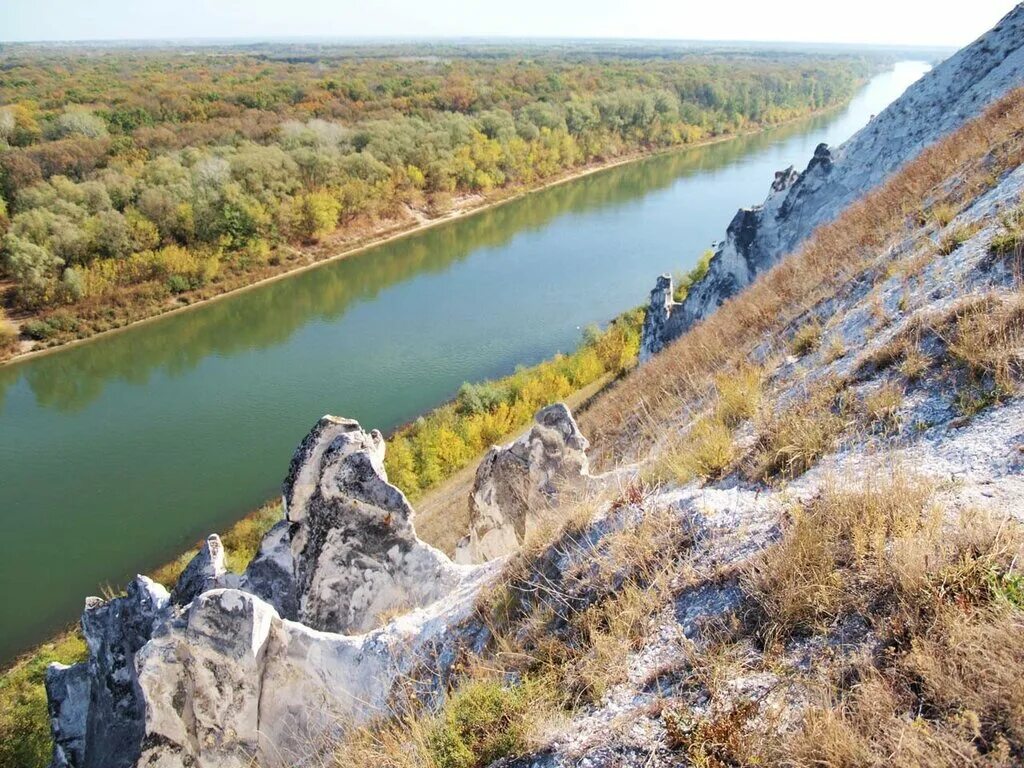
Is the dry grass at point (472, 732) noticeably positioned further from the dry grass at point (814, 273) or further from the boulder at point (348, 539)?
the dry grass at point (814, 273)

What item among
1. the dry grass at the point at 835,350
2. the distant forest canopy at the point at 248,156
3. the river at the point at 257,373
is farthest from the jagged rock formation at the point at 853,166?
the distant forest canopy at the point at 248,156

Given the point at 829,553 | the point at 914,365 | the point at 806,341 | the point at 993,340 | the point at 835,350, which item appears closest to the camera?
the point at 829,553

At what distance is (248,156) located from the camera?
38062 mm

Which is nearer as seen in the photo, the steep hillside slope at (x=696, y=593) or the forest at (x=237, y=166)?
the steep hillside slope at (x=696, y=593)

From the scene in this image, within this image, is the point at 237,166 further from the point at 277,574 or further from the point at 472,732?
the point at 472,732

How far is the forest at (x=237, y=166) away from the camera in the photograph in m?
30.5

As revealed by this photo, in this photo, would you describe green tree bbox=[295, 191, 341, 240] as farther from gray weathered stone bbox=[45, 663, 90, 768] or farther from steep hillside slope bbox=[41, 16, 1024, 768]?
gray weathered stone bbox=[45, 663, 90, 768]

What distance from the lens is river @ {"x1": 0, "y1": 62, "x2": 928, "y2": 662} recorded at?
1809 centimetres

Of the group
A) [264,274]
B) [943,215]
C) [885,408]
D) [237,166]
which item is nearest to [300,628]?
[885,408]

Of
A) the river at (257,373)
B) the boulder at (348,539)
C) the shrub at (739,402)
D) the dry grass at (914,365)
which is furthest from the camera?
the river at (257,373)

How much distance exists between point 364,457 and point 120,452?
1931 centimetres

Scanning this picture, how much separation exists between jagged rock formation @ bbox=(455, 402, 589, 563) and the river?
12.7 m

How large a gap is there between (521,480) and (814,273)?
512 cm

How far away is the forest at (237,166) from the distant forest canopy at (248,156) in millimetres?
109
